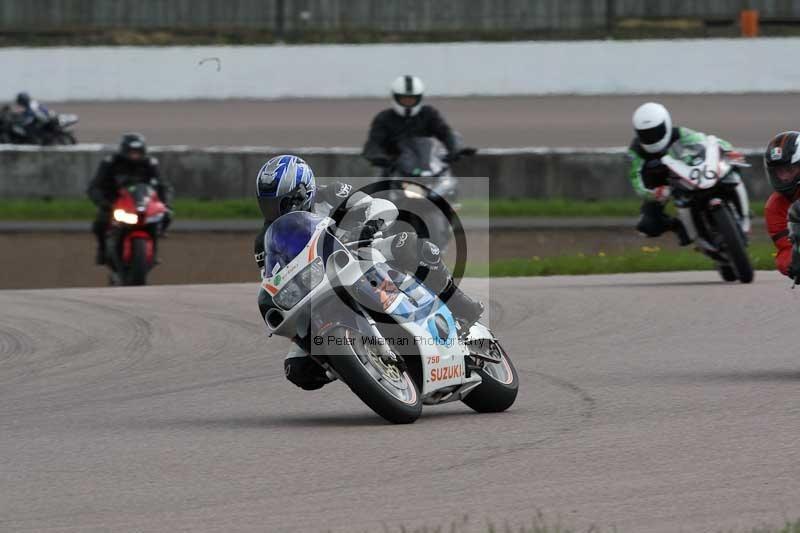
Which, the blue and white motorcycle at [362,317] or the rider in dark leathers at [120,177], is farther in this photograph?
the rider in dark leathers at [120,177]

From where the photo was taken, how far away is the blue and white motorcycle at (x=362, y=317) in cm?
656

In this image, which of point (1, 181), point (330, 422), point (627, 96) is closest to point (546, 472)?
point (330, 422)

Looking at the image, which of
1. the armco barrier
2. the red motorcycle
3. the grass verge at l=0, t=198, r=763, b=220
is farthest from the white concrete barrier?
the red motorcycle

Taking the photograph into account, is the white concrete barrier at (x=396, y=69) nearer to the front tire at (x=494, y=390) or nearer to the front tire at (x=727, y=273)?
the front tire at (x=727, y=273)

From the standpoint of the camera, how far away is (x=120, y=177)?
14.8 m

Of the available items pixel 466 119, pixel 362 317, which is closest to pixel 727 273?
pixel 362 317

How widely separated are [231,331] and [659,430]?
4.45 metres

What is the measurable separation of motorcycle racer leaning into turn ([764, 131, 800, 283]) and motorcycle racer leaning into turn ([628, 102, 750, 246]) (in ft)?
12.0

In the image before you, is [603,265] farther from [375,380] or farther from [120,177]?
[375,380]

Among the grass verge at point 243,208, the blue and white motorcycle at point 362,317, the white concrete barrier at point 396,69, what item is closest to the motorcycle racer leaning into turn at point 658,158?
the blue and white motorcycle at point 362,317

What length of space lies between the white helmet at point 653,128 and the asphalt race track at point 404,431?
1642 mm

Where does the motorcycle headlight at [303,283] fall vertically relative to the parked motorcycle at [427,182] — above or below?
above

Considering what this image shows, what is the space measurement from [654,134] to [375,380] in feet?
21.3

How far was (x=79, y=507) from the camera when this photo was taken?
218 inches
